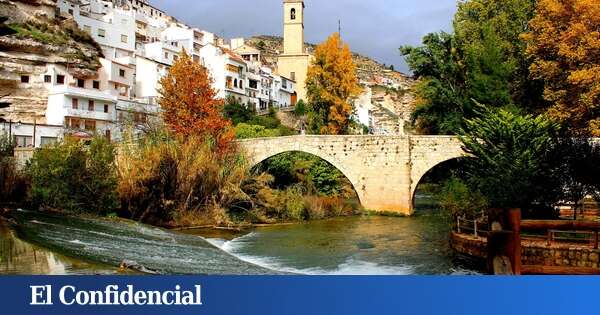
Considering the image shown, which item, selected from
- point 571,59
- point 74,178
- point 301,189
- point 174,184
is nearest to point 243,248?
point 174,184

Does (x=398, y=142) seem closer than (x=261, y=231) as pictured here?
No

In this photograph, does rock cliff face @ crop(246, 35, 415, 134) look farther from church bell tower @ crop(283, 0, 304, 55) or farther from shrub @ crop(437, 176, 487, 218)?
shrub @ crop(437, 176, 487, 218)

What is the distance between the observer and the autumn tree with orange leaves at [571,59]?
63.6ft

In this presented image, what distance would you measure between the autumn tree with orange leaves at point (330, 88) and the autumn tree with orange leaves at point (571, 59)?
10.8 m

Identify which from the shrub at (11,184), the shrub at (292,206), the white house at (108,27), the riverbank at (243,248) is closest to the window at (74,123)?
the white house at (108,27)

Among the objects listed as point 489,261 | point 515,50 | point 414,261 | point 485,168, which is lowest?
point 414,261

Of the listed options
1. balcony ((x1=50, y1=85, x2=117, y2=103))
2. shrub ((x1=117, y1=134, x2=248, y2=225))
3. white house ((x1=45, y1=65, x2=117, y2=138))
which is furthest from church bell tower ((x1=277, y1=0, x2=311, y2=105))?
shrub ((x1=117, y1=134, x2=248, y2=225))

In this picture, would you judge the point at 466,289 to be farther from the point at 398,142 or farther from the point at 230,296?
the point at 398,142

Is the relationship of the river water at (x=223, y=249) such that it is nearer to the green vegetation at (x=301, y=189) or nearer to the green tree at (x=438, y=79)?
the green vegetation at (x=301, y=189)

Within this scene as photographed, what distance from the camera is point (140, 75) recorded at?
130ft

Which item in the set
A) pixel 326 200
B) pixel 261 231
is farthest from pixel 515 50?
pixel 261 231

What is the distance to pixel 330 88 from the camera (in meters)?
31.1

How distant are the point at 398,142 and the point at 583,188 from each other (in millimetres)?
9595

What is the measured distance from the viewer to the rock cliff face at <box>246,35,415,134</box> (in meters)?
72.6
